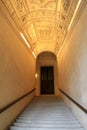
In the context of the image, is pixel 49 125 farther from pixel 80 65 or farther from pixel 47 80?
pixel 47 80

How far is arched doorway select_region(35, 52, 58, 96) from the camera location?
1214 centimetres

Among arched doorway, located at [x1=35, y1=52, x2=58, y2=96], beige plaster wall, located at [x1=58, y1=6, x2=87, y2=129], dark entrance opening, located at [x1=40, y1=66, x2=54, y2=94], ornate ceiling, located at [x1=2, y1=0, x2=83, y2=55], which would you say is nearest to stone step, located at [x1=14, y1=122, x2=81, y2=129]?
beige plaster wall, located at [x1=58, y1=6, x2=87, y2=129]

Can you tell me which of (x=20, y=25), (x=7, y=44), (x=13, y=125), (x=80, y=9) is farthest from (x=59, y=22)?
(x=13, y=125)

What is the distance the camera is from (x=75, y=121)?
12.4 feet

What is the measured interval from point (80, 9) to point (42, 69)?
31.4 feet

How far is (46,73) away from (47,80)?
618 millimetres

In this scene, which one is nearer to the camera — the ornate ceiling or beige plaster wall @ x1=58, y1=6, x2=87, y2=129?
beige plaster wall @ x1=58, y1=6, x2=87, y2=129

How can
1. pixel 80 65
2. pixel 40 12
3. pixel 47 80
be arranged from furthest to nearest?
pixel 47 80 → pixel 40 12 → pixel 80 65

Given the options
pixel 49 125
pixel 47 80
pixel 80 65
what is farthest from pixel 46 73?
pixel 80 65

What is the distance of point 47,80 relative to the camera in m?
12.6

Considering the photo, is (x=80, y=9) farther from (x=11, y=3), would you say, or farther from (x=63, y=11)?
(x=11, y=3)

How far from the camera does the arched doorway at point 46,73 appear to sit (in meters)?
12.1

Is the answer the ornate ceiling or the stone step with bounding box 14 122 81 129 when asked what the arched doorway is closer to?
the ornate ceiling

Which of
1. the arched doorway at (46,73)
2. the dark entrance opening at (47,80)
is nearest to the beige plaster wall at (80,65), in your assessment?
the arched doorway at (46,73)
